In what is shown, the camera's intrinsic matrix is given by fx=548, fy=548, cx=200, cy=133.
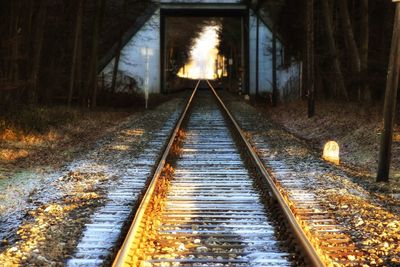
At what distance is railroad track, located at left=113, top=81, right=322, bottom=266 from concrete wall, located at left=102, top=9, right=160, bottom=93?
31817mm

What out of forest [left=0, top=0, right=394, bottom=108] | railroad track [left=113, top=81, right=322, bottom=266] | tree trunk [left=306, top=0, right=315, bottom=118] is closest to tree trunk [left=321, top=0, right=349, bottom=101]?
forest [left=0, top=0, right=394, bottom=108]

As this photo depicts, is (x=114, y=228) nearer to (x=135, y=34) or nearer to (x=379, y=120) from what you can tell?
(x=379, y=120)

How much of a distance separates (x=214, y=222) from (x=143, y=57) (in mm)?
37372

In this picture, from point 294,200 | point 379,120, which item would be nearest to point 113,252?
point 294,200

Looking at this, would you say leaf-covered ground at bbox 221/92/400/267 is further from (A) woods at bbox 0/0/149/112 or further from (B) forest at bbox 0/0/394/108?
(A) woods at bbox 0/0/149/112

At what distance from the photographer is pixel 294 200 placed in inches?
323

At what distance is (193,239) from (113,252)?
0.99m

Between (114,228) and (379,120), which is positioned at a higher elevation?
(379,120)

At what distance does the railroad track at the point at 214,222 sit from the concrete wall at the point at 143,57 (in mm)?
31817

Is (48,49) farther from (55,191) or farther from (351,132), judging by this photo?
(55,191)

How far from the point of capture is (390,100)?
9.61 metres

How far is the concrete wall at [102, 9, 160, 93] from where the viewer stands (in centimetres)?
4278

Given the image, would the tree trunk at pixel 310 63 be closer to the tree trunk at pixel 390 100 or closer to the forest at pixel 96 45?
the forest at pixel 96 45

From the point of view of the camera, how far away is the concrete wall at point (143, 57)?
140 ft
